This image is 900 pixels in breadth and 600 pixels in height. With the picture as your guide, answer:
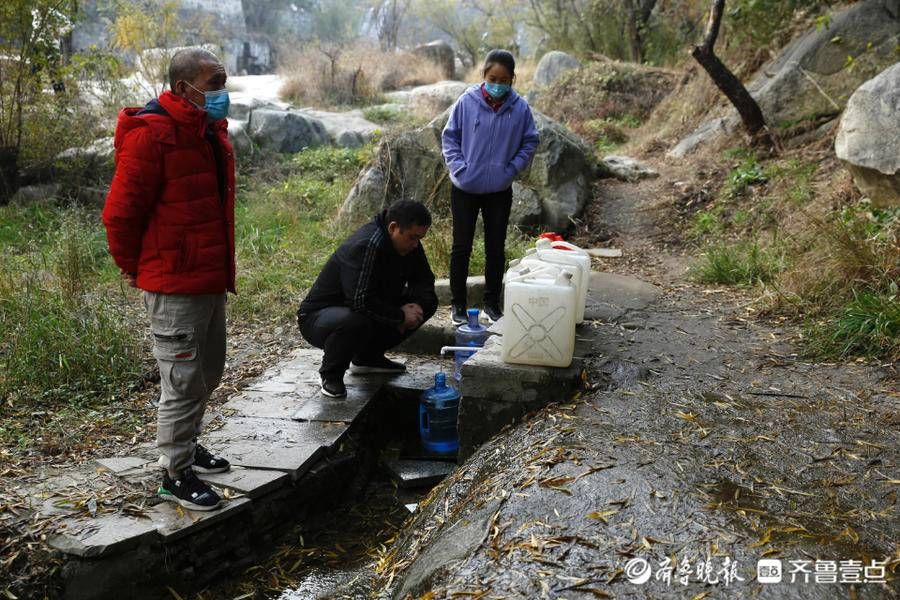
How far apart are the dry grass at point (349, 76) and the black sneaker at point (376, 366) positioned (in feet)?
46.6

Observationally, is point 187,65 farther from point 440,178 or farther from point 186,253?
point 440,178

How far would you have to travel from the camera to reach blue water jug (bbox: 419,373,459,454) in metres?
4.15

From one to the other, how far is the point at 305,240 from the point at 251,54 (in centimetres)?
3237

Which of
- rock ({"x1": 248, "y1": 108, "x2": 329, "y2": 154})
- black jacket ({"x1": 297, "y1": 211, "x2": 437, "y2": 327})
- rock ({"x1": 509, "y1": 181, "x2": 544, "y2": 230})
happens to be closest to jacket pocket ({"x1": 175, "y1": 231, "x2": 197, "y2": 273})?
black jacket ({"x1": 297, "y1": 211, "x2": 437, "y2": 327})

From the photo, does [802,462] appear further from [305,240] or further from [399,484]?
[305,240]

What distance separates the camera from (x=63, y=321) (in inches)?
187

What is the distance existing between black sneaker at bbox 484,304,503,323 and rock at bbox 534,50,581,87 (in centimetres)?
1342

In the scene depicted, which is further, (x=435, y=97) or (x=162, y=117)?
(x=435, y=97)

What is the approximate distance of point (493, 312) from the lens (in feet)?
15.9

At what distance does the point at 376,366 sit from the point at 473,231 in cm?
110

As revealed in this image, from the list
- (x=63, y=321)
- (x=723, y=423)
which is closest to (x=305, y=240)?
(x=63, y=321)

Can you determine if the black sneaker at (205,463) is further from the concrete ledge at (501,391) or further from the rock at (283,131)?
the rock at (283,131)

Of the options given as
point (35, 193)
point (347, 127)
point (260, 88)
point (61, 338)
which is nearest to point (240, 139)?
point (347, 127)

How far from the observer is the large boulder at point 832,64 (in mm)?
8320
